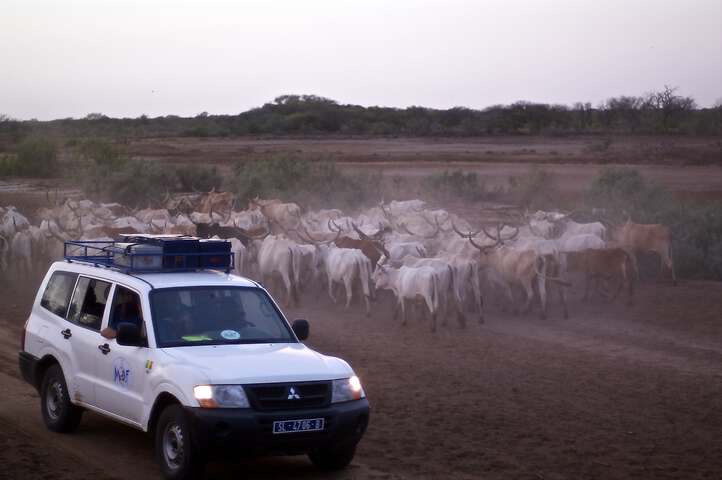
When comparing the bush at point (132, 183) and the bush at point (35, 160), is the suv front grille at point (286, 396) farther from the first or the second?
the bush at point (35, 160)

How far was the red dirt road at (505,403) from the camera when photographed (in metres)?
8.44

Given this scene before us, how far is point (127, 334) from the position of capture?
7938 millimetres

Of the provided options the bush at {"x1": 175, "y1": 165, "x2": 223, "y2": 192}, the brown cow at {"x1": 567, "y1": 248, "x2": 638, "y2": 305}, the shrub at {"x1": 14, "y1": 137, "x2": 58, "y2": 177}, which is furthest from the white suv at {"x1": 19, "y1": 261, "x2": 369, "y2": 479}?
the shrub at {"x1": 14, "y1": 137, "x2": 58, "y2": 177}

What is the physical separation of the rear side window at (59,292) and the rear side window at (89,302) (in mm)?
152

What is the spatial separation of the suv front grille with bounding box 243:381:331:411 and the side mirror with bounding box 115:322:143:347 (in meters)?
1.18

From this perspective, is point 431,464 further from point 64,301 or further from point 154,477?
point 64,301

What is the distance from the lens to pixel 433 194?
35.5 meters

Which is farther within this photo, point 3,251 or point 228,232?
point 3,251

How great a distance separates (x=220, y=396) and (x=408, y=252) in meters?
12.1

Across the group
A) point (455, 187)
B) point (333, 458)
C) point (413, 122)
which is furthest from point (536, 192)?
point (413, 122)

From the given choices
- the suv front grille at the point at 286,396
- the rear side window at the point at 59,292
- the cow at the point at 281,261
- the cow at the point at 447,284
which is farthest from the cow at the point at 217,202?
the suv front grille at the point at 286,396

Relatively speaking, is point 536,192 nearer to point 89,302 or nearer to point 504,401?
point 504,401

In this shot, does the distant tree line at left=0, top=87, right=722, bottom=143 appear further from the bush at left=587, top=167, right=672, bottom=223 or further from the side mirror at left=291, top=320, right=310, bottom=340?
the side mirror at left=291, top=320, right=310, bottom=340

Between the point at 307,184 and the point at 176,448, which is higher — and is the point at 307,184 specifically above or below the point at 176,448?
above
